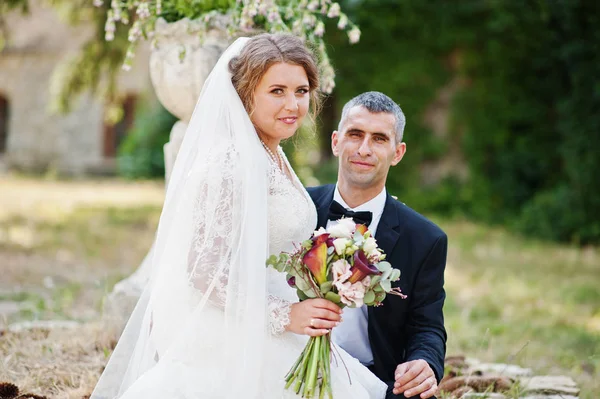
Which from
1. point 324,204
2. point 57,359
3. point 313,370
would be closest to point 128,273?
point 57,359

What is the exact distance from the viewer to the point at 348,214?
11.6 ft

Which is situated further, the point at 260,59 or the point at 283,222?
the point at 283,222

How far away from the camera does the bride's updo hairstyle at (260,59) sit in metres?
2.96

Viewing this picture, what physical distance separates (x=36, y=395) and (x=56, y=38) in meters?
20.3

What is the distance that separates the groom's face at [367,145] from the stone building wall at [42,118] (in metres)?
19.2

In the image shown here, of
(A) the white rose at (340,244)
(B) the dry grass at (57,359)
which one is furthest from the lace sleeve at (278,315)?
(B) the dry grass at (57,359)

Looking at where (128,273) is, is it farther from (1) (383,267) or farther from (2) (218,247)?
(1) (383,267)

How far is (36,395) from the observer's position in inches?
135

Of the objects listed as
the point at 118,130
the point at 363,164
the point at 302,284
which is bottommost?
the point at 118,130

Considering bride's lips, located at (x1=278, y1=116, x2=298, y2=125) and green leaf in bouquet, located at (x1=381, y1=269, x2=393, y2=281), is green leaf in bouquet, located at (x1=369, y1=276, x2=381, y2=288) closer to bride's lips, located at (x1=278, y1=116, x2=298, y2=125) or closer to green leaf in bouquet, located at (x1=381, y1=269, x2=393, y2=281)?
green leaf in bouquet, located at (x1=381, y1=269, x2=393, y2=281)

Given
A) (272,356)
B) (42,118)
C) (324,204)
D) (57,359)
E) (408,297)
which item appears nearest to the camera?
(272,356)

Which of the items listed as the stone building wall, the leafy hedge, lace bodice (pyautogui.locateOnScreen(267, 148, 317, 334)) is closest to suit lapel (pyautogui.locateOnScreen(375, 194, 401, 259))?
lace bodice (pyautogui.locateOnScreen(267, 148, 317, 334))

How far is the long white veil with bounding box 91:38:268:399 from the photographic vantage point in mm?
2857

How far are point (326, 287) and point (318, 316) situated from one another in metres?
0.13
